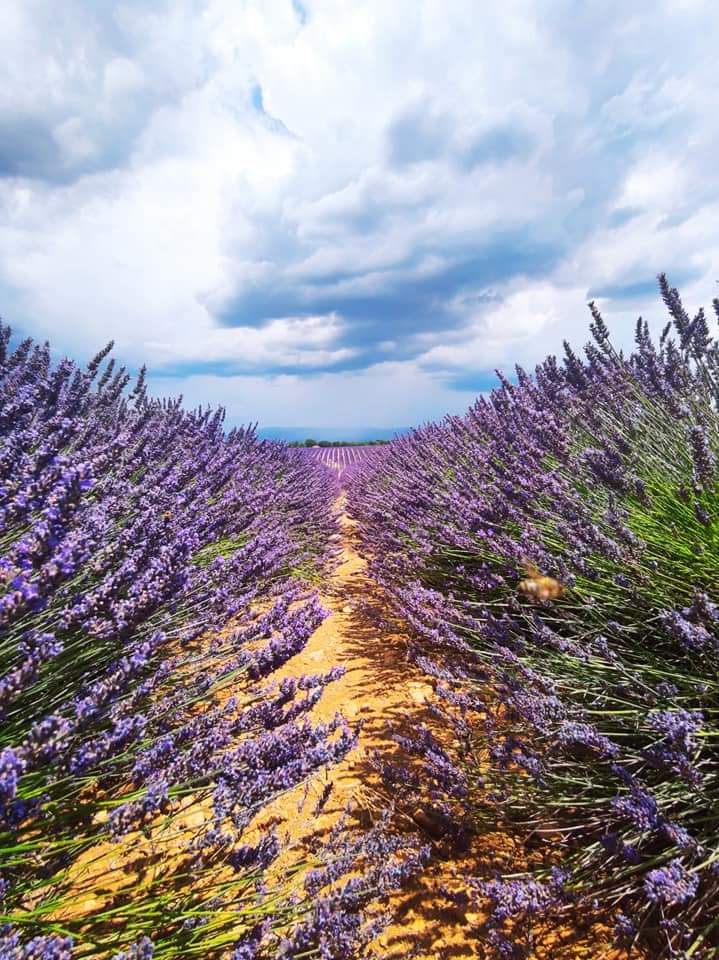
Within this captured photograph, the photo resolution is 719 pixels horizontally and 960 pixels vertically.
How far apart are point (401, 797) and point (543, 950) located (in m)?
0.59

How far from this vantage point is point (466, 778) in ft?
5.12

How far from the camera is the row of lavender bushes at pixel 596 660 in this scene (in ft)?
3.88

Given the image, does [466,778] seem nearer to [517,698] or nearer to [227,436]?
[517,698]

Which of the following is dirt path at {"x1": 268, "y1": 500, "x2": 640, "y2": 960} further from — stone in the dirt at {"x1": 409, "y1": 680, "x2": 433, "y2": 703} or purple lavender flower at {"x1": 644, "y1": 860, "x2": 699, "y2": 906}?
purple lavender flower at {"x1": 644, "y1": 860, "x2": 699, "y2": 906}

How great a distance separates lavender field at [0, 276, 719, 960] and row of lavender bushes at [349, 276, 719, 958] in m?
0.02

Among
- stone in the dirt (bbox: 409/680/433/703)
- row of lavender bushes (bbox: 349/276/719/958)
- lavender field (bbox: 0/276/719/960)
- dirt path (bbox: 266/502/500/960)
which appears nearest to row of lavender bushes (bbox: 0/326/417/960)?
lavender field (bbox: 0/276/719/960)

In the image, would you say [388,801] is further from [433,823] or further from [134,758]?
[134,758]

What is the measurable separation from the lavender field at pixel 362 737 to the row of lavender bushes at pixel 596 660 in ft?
0.05

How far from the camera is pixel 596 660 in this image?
1509 millimetres

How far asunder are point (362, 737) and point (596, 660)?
1131mm

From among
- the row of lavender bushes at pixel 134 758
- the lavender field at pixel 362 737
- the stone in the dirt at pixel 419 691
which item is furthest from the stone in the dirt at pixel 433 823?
the stone in the dirt at pixel 419 691

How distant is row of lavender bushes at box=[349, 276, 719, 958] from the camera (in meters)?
1.18

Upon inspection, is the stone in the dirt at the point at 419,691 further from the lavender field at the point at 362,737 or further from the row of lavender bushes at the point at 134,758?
the row of lavender bushes at the point at 134,758

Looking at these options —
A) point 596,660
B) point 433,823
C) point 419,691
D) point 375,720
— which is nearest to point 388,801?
point 433,823
